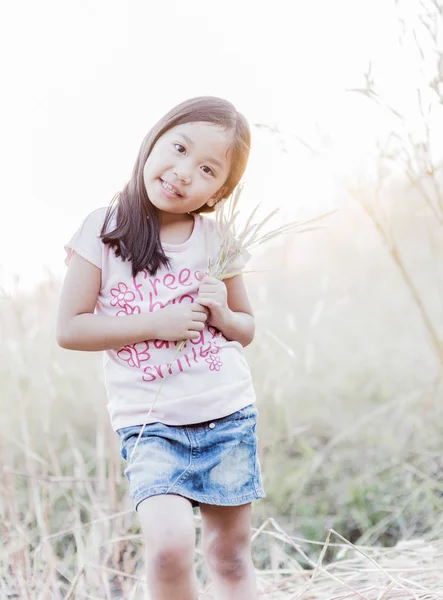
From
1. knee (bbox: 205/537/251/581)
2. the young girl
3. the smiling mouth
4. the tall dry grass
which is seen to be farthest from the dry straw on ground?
the smiling mouth

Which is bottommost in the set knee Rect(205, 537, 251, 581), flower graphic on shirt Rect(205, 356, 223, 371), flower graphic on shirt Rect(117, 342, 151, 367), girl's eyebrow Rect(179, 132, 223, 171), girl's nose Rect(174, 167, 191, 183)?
knee Rect(205, 537, 251, 581)

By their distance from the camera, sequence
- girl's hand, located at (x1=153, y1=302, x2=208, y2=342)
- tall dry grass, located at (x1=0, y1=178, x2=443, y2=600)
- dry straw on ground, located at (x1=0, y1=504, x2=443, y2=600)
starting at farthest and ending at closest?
tall dry grass, located at (x1=0, y1=178, x2=443, y2=600)
dry straw on ground, located at (x1=0, y1=504, x2=443, y2=600)
girl's hand, located at (x1=153, y1=302, x2=208, y2=342)

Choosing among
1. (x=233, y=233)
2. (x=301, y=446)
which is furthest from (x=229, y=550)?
(x=301, y=446)

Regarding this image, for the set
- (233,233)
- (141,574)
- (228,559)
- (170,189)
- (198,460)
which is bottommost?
(141,574)

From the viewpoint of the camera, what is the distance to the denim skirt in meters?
1.45

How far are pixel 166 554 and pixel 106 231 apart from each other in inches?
25.0

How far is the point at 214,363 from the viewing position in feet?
5.19

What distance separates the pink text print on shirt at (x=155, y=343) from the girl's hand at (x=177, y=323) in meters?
0.06

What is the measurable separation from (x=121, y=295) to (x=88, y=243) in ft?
0.40

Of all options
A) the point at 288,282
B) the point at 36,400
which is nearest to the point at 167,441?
the point at 36,400

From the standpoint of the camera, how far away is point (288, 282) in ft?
15.3

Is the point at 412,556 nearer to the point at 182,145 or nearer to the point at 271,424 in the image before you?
the point at 271,424

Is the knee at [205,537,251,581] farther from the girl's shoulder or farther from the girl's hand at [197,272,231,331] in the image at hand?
the girl's shoulder

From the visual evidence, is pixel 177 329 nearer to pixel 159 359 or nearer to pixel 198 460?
pixel 159 359
